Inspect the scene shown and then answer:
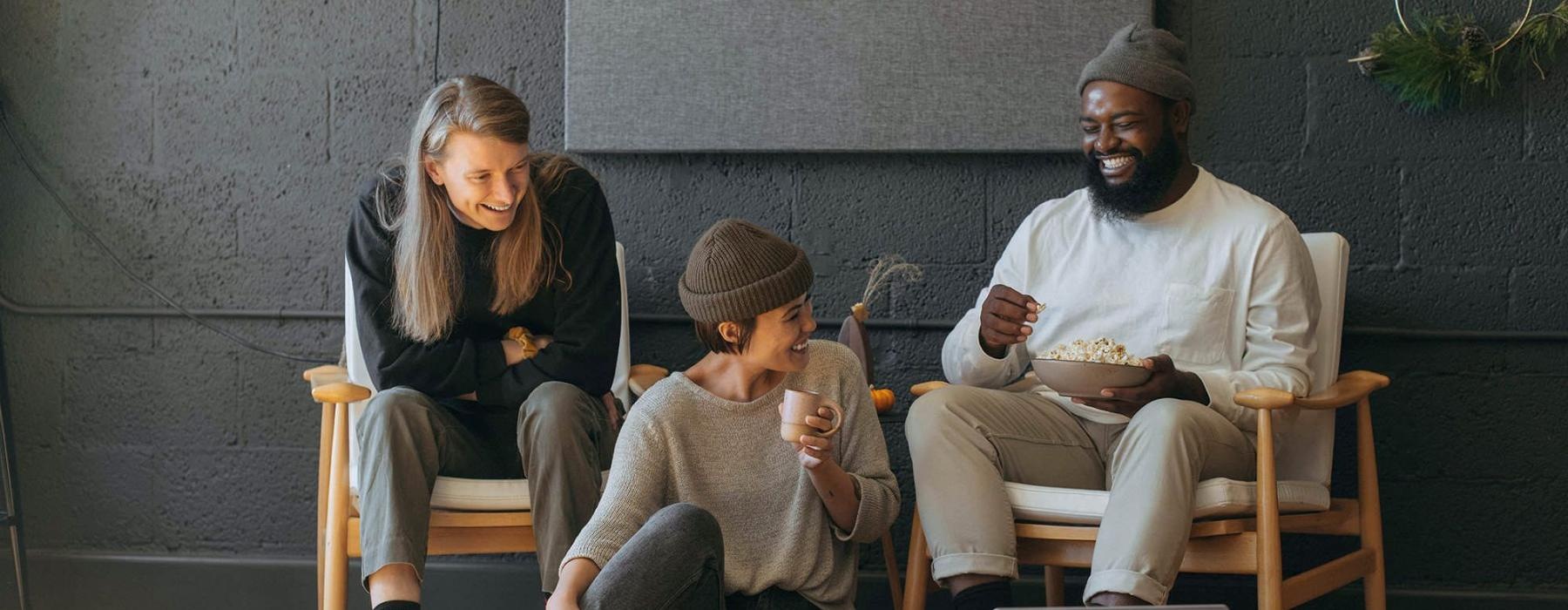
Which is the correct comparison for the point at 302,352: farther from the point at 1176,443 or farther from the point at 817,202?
the point at 1176,443

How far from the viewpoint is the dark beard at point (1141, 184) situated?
2520mm

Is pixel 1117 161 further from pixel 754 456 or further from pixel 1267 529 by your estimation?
pixel 754 456

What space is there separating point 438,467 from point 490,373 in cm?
20

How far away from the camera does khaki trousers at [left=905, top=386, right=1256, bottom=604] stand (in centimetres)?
201

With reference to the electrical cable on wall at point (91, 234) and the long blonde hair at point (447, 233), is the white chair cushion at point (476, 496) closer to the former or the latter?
the long blonde hair at point (447, 233)

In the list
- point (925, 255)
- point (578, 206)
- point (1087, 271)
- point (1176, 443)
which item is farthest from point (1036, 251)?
point (578, 206)

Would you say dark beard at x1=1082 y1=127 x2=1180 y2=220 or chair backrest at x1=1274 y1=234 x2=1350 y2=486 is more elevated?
dark beard at x1=1082 y1=127 x2=1180 y2=220

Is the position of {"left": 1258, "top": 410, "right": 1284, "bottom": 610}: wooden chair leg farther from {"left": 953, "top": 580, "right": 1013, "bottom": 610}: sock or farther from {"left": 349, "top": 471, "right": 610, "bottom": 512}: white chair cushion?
{"left": 349, "top": 471, "right": 610, "bottom": 512}: white chair cushion

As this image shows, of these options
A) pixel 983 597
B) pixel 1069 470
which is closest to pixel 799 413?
pixel 983 597

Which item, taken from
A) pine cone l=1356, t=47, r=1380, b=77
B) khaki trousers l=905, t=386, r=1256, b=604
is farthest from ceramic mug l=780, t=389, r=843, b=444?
pine cone l=1356, t=47, r=1380, b=77

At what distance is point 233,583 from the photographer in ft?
10.4

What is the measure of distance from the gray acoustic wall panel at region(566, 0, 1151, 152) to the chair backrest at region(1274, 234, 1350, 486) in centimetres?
57

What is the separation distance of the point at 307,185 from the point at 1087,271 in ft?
5.76

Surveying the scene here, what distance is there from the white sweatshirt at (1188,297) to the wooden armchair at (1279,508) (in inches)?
3.7
